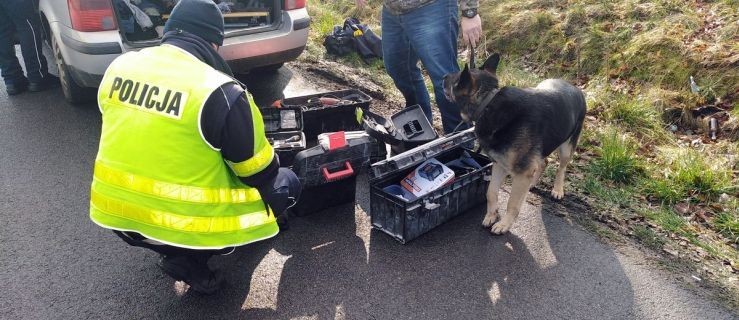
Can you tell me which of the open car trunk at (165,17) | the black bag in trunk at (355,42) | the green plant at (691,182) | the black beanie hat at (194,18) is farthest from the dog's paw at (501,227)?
the black bag in trunk at (355,42)

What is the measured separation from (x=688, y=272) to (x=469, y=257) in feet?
4.33

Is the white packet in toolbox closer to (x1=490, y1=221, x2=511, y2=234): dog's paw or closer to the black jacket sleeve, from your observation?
(x1=490, y1=221, x2=511, y2=234): dog's paw

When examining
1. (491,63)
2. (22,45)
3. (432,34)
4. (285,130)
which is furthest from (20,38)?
(491,63)

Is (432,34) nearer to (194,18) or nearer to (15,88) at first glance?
(194,18)

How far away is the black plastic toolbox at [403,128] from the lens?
375 cm

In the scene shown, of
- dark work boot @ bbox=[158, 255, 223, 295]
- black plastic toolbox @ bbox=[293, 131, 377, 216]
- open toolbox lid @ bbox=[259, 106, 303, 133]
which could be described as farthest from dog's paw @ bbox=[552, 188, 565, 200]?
dark work boot @ bbox=[158, 255, 223, 295]

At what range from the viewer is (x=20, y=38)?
534 centimetres

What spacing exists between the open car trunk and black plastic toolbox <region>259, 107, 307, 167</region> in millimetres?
1216

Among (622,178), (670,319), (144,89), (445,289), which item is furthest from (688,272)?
(144,89)

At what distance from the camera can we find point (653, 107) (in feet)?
14.9

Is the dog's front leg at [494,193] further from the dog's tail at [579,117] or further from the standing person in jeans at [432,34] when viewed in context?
the standing person in jeans at [432,34]

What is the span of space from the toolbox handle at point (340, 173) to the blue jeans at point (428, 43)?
1179 mm

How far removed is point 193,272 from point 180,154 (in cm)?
78

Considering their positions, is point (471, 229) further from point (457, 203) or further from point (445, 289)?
point (445, 289)
